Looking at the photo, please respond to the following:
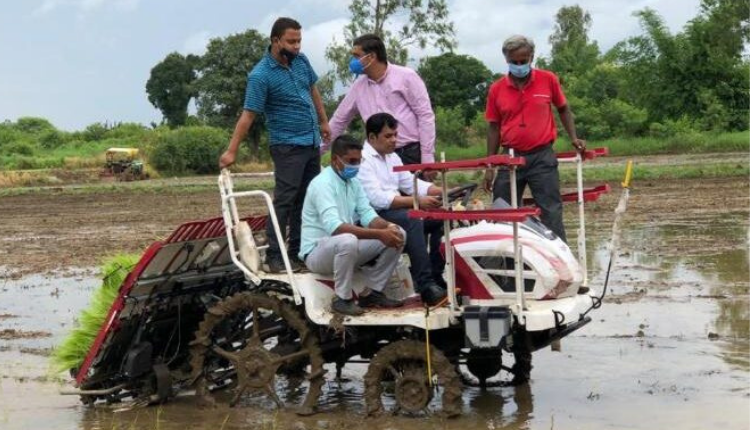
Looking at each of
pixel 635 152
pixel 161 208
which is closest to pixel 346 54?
pixel 635 152

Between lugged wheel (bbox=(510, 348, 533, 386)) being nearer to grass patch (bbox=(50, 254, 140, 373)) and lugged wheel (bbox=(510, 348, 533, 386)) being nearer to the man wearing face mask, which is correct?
the man wearing face mask

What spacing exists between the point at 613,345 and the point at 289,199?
124 inches

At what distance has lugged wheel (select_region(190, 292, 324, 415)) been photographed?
689 centimetres

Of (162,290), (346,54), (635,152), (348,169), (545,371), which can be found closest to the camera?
(348,169)

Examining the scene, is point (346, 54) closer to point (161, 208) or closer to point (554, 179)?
point (161, 208)

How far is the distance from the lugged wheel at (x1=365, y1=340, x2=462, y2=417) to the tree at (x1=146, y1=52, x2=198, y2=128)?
249ft

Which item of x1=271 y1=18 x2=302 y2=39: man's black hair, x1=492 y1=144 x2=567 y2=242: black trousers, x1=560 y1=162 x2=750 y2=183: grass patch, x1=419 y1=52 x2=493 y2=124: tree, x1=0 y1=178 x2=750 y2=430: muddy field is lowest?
x1=0 y1=178 x2=750 y2=430: muddy field

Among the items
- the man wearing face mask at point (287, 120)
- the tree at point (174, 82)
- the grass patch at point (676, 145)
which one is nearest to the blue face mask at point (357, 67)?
the man wearing face mask at point (287, 120)

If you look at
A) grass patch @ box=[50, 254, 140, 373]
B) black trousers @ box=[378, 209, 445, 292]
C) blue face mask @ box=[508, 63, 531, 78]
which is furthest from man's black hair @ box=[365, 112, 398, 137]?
grass patch @ box=[50, 254, 140, 373]

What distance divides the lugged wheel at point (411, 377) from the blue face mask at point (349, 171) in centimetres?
114

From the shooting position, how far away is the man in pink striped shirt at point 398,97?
24.8 ft

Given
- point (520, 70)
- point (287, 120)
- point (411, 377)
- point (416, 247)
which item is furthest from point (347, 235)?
point (520, 70)

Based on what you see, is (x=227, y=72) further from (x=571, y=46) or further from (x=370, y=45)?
(x=370, y=45)

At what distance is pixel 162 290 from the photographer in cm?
736
